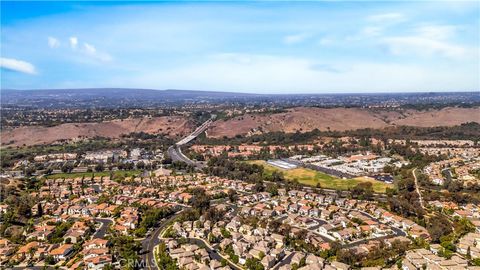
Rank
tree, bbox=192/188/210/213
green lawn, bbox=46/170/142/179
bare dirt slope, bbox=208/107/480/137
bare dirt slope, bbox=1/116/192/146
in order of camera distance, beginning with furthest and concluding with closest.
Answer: bare dirt slope, bbox=208/107/480/137
bare dirt slope, bbox=1/116/192/146
green lawn, bbox=46/170/142/179
tree, bbox=192/188/210/213

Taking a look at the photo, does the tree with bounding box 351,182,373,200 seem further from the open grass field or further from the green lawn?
the green lawn

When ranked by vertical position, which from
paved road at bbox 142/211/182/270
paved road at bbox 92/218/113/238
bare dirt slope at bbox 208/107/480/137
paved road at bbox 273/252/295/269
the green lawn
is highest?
bare dirt slope at bbox 208/107/480/137

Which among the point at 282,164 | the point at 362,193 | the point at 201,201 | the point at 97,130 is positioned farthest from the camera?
the point at 97,130

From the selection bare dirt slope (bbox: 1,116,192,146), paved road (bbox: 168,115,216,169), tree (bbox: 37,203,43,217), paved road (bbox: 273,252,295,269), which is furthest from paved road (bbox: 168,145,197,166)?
paved road (bbox: 273,252,295,269)

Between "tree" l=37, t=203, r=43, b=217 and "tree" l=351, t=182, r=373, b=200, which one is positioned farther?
"tree" l=351, t=182, r=373, b=200

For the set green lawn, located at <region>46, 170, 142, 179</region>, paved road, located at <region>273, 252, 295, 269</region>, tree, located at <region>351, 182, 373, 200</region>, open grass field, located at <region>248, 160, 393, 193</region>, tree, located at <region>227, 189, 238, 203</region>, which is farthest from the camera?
green lawn, located at <region>46, 170, 142, 179</region>

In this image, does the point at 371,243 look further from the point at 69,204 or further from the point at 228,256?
the point at 69,204

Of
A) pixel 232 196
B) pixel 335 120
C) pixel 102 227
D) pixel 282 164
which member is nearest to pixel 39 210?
pixel 102 227

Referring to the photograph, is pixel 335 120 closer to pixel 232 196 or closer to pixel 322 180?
pixel 322 180
